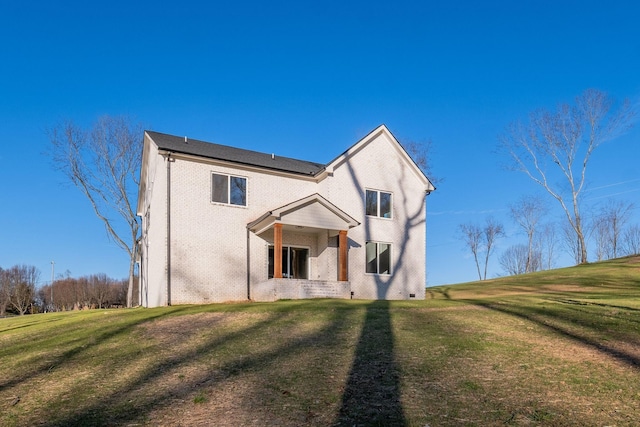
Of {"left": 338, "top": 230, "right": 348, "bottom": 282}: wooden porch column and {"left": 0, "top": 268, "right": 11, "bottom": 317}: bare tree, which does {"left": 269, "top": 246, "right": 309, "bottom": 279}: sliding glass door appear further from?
{"left": 0, "top": 268, "right": 11, "bottom": 317}: bare tree

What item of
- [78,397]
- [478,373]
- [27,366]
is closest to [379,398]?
[478,373]

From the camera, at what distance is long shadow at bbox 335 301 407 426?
19.5 ft

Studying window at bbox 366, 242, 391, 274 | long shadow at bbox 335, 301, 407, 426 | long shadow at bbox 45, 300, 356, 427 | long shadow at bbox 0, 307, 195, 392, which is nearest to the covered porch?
window at bbox 366, 242, 391, 274

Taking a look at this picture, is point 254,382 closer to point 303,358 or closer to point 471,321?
point 303,358

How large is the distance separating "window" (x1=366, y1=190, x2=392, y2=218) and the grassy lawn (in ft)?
35.2

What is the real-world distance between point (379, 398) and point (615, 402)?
9.81 feet

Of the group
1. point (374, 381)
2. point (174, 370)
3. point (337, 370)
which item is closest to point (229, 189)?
point (174, 370)

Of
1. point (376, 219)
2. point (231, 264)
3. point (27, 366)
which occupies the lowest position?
point (27, 366)

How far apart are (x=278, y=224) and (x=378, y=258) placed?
613cm

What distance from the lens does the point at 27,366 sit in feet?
31.6

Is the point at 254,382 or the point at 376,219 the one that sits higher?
the point at 376,219

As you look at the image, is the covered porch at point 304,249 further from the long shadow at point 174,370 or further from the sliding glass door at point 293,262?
the long shadow at point 174,370

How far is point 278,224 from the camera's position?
19484mm

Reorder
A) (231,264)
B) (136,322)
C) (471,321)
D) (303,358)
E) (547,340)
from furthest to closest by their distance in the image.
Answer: (231,264), (136,322), (471,321), (547,340), (303,358)
